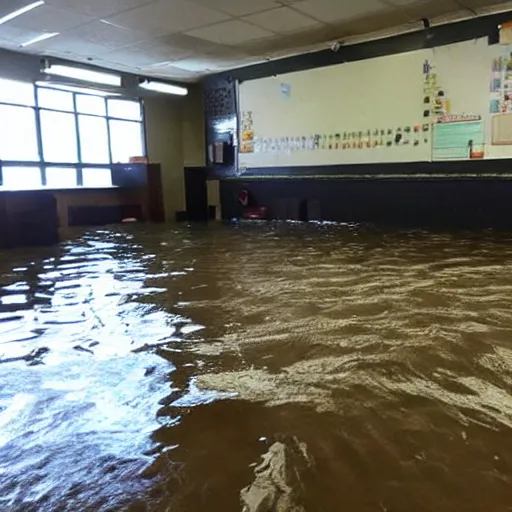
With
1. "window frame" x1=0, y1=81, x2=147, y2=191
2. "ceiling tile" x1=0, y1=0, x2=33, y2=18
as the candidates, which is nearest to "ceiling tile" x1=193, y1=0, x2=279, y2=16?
"ceiling tile" x1=0, y1=0, x2=33, y2=18

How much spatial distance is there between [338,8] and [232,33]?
1515 millimetres

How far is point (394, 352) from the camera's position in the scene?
1.85 metres

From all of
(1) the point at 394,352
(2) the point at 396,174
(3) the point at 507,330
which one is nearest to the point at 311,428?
(1) the point at 394,352

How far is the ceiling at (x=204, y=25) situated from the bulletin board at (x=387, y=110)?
47 cm

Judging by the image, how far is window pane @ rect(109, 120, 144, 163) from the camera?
28.1 ft

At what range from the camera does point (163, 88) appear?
28.3 feet

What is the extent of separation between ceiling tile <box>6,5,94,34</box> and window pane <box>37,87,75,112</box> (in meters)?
1.48

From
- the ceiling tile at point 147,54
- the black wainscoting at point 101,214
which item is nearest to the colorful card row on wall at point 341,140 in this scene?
the ceiling tile at point 147,54

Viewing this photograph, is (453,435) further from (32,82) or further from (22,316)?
(32,82)

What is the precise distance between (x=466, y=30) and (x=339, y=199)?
2.74 meters

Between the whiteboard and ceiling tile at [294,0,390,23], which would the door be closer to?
the whiteboard

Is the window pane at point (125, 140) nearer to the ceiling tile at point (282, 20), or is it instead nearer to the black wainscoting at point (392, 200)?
the black wainscoting at point (392, 200)

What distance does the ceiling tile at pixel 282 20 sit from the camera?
18.6 feet

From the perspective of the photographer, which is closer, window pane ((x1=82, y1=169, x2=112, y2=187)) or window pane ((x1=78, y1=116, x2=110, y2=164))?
window pane ((x1=78, y1=116, x2=110, y2=164))
